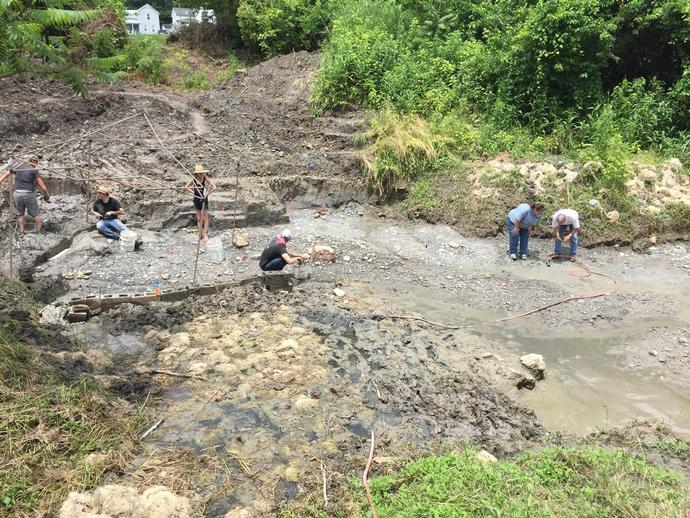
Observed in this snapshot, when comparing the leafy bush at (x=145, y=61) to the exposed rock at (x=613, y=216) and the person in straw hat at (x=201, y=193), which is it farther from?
the exposed rock at (x=613, y=216)

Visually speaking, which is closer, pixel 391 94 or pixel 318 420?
pixel 318 420

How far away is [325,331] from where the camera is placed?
822cm

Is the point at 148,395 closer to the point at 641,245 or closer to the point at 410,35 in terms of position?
the point at 641,245

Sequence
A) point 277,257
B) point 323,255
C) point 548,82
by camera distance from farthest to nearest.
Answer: point 548,82 → point 323,255 → point 277,257

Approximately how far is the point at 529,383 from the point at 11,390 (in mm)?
6161

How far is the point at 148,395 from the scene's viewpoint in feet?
20.2

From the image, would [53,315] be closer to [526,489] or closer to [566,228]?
[526,489]

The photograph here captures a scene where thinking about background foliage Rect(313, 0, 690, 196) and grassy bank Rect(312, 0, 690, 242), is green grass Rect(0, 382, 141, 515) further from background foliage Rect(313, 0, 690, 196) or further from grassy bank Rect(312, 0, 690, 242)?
background foliage Rect(313, 0, 690, 196)

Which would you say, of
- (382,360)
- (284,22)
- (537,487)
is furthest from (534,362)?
(284,22)

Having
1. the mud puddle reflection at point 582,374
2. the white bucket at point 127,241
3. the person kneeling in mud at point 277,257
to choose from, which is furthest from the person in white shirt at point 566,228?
the white bucket at point 127,241

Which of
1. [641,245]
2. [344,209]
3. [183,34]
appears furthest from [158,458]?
[183,34]

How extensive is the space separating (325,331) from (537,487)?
417cm

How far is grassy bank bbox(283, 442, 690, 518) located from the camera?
14.3 ft

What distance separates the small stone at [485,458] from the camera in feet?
16.8
